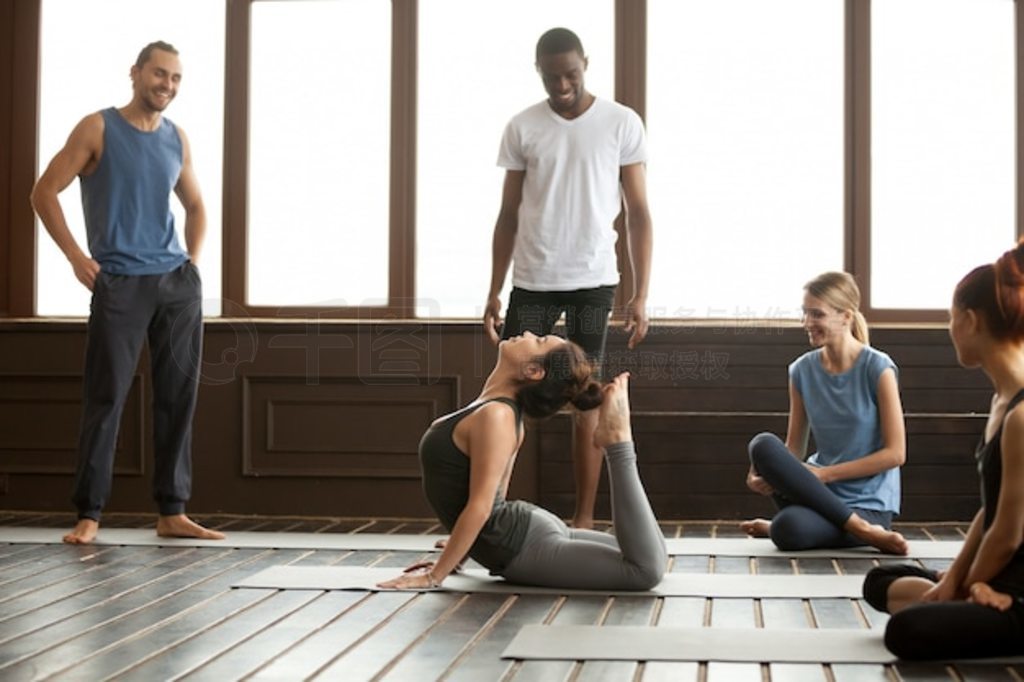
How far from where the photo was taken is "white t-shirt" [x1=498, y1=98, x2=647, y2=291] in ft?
14.6

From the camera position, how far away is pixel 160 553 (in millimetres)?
4172

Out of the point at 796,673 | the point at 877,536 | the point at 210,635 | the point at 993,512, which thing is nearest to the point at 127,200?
the point at 210,635

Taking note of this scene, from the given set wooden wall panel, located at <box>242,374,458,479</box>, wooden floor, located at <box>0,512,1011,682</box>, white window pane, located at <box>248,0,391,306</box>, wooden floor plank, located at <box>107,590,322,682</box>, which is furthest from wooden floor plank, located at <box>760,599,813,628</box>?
white window pane, located at <box>248,0,391,306</box>

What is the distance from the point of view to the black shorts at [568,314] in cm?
441

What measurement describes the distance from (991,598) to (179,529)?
9.17 feet

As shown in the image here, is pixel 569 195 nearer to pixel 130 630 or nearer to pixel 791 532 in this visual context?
pixel 791 532

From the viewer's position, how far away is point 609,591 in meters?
3.42

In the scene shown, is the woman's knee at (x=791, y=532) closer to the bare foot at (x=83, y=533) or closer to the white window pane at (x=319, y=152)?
the bare foot at (x=83, y=533)

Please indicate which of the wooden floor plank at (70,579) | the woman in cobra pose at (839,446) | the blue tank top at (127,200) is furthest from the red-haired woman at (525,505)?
the blue tank top at (127,200)

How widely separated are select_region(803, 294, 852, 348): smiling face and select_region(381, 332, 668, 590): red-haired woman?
106 cm

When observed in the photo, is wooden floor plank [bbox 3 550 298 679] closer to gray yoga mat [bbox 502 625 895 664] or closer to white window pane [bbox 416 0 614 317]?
gray yoga mat [bbox 502 625 895 664]

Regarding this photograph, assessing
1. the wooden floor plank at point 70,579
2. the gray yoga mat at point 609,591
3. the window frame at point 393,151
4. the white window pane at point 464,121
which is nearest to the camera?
the wooden floor plank at point 70,579

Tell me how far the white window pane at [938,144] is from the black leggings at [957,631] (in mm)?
3342

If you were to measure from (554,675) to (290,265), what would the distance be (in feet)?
12.2
